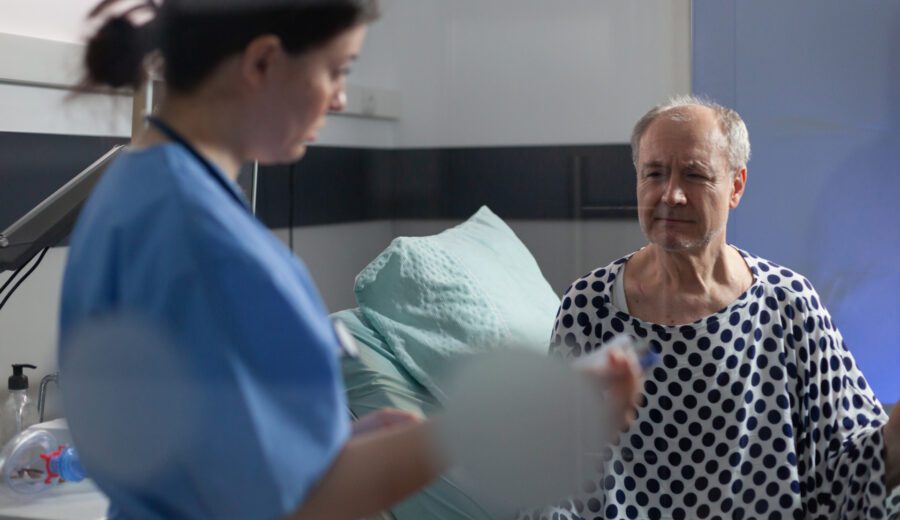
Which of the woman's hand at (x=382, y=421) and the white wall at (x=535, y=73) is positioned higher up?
the white wall at (x=535, y=73)

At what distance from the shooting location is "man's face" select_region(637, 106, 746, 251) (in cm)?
108

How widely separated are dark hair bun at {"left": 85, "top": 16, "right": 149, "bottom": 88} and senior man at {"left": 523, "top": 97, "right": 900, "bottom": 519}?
595mm

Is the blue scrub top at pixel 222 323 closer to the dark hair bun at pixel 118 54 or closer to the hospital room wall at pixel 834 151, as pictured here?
the dark hair bun at pixel 118 54

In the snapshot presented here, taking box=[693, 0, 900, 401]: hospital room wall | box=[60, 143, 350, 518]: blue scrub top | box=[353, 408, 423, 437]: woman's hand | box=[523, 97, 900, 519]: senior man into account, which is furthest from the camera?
box=[693, 0, 900, 401]: hospital room wall

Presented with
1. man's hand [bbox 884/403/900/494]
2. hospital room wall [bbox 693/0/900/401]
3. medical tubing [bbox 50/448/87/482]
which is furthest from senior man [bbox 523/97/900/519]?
medical tubing [bbox 50/448/87/482]

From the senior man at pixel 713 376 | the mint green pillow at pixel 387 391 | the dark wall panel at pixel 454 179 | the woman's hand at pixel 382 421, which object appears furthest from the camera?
the senior man at pixel 713 376

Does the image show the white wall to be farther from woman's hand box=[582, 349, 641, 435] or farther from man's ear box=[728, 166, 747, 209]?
woman's hand box=[582, 349, 641, 435]

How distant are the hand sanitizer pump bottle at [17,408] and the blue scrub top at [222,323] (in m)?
0.59

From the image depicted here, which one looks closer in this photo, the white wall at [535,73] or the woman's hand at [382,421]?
the woman's hand at [382,421]

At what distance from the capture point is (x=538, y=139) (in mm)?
1053

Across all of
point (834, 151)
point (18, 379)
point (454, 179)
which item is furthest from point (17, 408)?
point (834, 151)

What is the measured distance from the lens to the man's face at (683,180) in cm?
108

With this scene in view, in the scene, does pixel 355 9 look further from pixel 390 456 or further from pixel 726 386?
pixel 726 386

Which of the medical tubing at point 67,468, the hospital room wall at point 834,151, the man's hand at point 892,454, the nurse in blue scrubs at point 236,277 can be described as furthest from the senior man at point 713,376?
the nurse in blue scrubs at point 236,277
